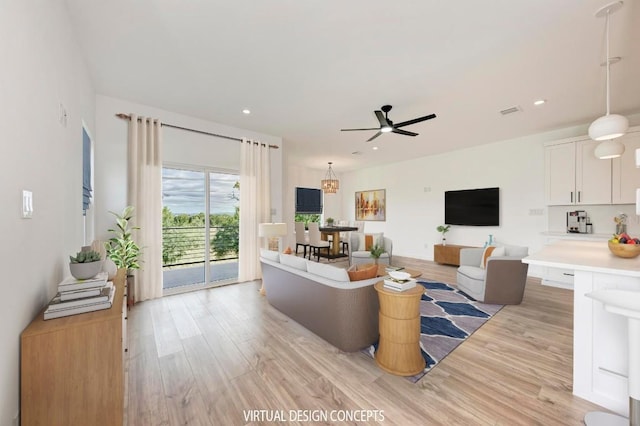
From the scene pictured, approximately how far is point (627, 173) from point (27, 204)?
22.5 feet

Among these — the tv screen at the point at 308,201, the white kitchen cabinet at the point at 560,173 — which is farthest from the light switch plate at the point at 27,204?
the tv screen at the point at 308,201

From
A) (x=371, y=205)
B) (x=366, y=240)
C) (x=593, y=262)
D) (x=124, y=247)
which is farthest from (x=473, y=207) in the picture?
(x=124, y=247)

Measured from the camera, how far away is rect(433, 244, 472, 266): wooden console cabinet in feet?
18.7

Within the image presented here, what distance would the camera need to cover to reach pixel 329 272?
2.37 metres

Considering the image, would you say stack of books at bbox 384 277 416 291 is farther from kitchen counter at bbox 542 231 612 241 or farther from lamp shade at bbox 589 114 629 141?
kitchen counter at bbox 542 231 612 241

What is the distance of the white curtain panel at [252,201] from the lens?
15.0 ft

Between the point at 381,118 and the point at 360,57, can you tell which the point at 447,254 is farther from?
the point at 360,57

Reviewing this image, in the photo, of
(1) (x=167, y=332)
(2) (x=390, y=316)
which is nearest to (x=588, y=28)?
(2) (x=390, y=316)

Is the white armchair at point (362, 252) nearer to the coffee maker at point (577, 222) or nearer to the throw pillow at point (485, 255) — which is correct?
the throw pillow at point (485, 255)

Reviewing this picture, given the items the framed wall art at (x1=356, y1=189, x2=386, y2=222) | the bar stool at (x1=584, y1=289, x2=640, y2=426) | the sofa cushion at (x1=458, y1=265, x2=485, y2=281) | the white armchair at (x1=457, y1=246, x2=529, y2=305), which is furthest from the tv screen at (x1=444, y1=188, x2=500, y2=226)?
→ the bar stool at (x1=584, y1=289, x2=640, y2=426)

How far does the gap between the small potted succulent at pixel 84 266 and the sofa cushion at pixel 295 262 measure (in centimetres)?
165

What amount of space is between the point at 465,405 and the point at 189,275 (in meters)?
4.45

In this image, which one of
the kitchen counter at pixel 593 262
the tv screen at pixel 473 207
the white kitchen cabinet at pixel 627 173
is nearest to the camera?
the kitchen counter at pixel 593 262

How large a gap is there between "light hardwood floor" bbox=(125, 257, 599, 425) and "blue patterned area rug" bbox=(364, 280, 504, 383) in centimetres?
9
